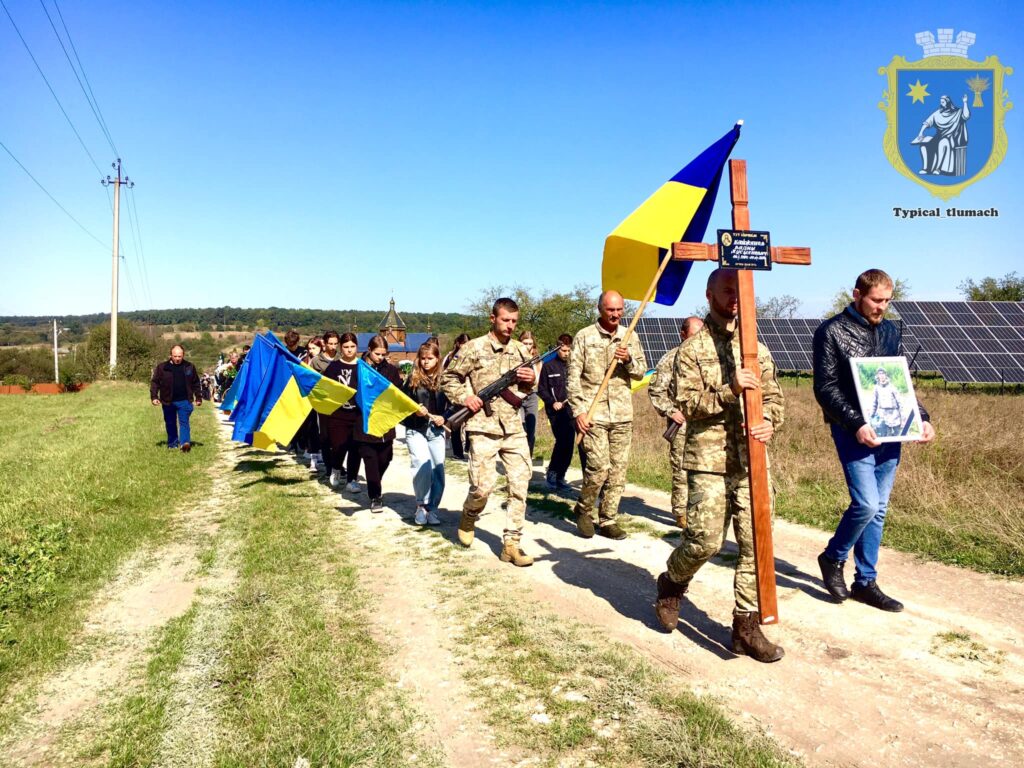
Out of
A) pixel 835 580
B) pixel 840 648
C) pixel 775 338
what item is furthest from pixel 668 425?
pixel 775 338

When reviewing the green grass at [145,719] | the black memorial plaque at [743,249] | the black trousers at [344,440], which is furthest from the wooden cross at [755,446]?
the black trousers at [344,440]

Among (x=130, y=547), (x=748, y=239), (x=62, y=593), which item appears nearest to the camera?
(x=748, y=239)

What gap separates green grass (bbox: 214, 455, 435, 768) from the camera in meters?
2.96

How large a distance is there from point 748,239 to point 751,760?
2563 millimetres

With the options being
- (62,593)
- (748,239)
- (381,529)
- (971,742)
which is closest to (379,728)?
(971,742)

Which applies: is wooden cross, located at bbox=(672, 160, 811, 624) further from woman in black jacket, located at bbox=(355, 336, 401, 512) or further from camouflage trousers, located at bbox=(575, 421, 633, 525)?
woman in black jacket, located at bbox=(355, 336, 401, 512)

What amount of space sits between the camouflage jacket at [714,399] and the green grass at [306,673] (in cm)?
213

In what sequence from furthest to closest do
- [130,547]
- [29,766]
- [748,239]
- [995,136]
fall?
[995,136]
[130,547]
[748,239]
[29,766]

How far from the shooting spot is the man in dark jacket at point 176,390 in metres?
12.9

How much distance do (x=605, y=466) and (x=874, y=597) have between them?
2.56 m

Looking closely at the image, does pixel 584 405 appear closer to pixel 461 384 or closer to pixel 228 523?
pixel 461 384

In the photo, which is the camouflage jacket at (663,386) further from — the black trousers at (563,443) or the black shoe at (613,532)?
the black trousers at (563,443)

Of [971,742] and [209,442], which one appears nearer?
[971,742]

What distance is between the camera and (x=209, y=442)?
15.2 meters
